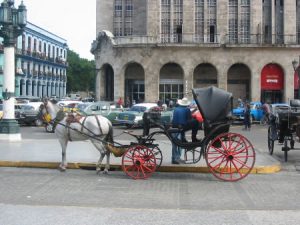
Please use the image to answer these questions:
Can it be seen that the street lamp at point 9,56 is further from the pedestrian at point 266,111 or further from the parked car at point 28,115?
the parked car at point 28,115

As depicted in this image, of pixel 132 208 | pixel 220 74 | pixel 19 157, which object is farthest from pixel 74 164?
pixel 220 74

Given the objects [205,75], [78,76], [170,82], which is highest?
[78,76]

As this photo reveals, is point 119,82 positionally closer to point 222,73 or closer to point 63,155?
point 222,73

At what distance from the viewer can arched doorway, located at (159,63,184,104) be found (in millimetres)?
46688

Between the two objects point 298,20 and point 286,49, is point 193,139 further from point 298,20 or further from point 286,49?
point 298,20

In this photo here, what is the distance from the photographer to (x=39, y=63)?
255 feet

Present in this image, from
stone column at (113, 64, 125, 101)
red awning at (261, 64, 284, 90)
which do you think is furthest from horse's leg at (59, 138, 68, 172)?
red awning at (261, 64, 284, 90)

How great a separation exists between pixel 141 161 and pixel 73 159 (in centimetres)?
327

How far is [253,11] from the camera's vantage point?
1816 inches

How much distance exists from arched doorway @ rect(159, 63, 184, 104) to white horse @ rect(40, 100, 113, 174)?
112 feet

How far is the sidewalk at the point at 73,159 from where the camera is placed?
12.5m

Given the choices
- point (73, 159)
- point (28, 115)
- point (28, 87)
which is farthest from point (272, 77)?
point (28, 87)

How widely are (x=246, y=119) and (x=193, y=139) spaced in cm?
1835

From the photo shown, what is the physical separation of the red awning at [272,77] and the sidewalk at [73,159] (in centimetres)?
3027
